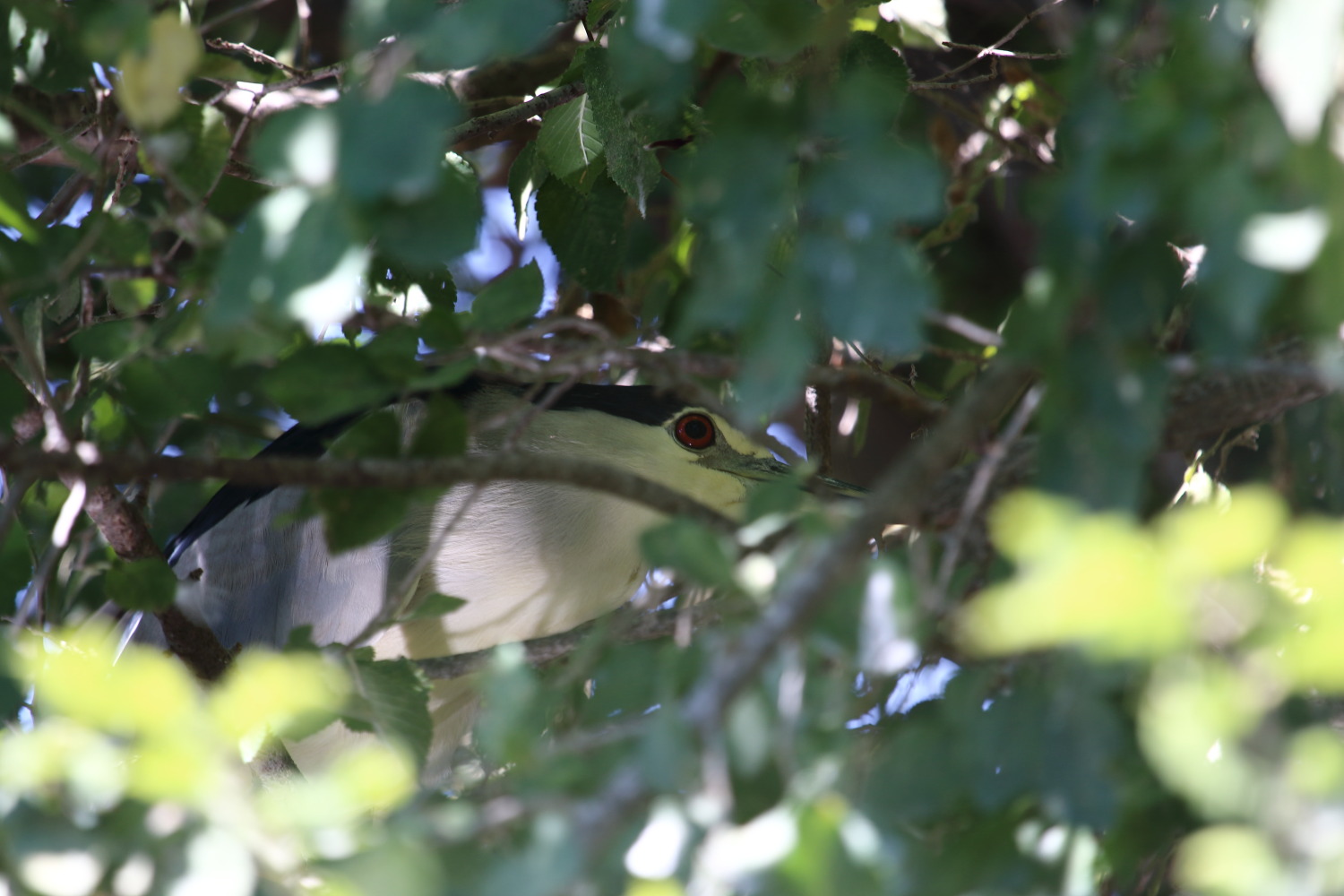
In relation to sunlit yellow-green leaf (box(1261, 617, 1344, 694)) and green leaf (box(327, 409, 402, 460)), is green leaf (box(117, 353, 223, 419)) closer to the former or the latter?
green leaf (box(327, 409, 402, 460))

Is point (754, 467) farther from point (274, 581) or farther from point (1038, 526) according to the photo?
point (1038, 526)

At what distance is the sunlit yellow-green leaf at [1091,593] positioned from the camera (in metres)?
0.53

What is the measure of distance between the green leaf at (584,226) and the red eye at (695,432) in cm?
62

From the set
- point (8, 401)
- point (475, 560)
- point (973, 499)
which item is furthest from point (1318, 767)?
point (475, 560)

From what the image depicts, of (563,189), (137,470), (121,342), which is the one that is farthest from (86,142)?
(137,470)

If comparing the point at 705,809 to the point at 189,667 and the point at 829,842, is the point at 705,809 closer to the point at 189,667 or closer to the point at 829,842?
the point at 829,842

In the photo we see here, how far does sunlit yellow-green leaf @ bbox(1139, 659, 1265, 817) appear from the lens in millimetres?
563

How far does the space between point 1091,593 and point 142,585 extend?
1111 millimetres

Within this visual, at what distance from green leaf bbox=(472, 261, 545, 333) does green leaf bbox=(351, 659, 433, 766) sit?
35cm

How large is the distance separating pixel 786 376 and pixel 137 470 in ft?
1.93

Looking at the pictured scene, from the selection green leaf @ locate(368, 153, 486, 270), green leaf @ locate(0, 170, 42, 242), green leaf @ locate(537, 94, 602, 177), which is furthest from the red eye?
green leaf @ locate(368, 153, 486, 270)

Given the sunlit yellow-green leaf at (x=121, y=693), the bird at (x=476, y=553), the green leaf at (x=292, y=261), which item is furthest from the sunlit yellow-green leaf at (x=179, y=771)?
the bird at (x=476, y=553)

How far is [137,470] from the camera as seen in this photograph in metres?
0.98

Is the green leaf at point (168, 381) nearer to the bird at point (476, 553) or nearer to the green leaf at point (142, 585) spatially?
the green leaf at point (142, 585)
